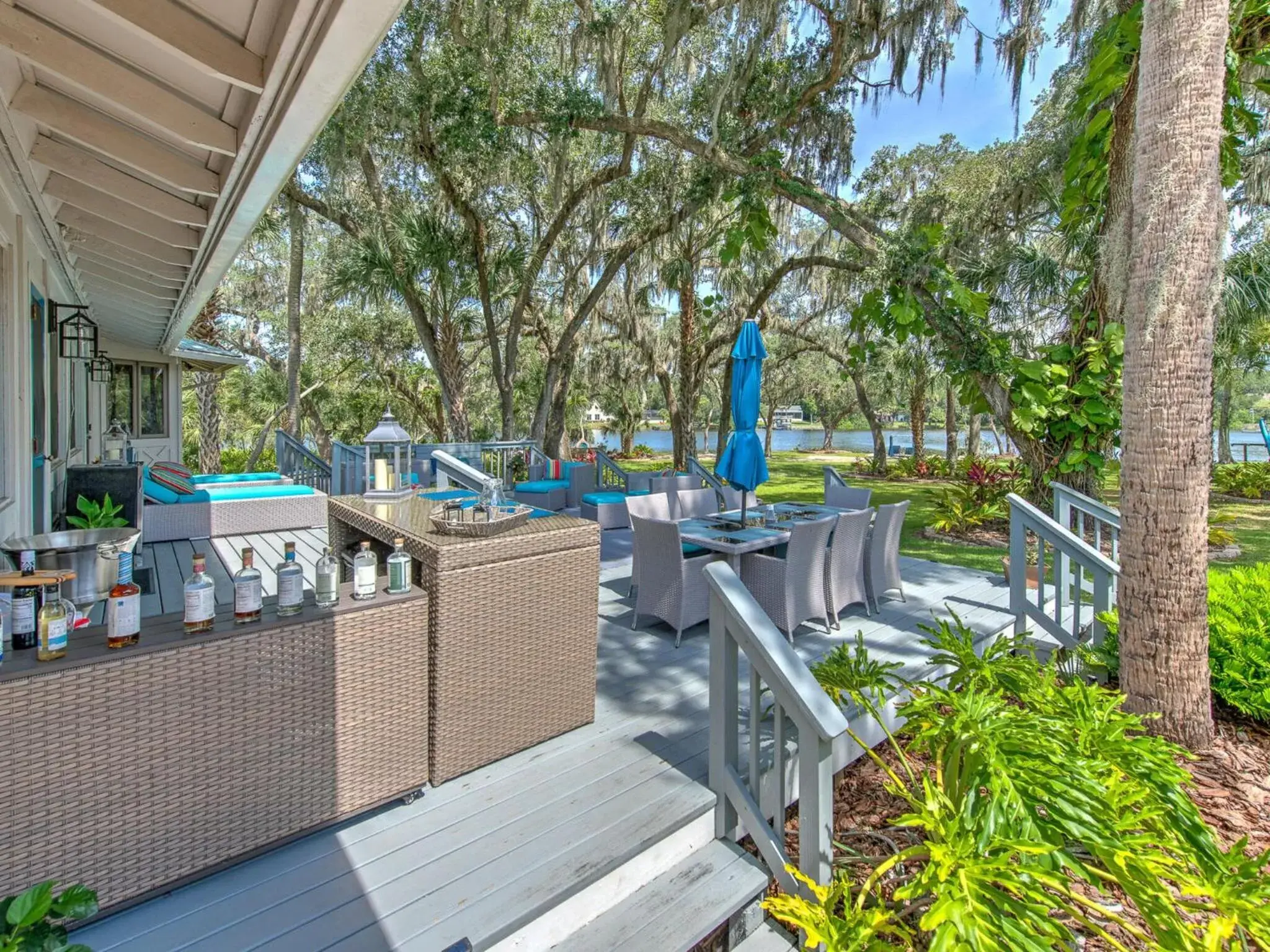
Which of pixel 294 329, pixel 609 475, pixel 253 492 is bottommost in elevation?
pixel 253 492

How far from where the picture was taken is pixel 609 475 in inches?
365

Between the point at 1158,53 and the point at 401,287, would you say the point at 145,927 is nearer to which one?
the point at 1158,53

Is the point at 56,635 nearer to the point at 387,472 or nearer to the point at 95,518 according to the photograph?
the point at 387,472

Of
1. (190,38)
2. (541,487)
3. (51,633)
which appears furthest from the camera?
(541,487)

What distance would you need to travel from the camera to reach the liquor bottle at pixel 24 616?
1.57 metres

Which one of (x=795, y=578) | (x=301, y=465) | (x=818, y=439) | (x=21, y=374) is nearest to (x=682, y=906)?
(x=795, y=578)

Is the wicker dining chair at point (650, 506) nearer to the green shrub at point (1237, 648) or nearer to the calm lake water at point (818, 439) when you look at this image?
the green shrub at point (1237, 648)

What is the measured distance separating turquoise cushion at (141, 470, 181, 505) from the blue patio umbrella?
5.23 metres

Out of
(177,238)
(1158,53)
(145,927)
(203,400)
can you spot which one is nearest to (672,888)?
(145,927)

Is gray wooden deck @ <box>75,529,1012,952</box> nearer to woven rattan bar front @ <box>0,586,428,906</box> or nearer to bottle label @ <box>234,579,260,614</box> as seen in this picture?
woven rattan bar front @ <box>0,586,428,906</box>

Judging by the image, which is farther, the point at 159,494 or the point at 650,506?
the point at 159,494

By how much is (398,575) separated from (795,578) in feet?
7.98

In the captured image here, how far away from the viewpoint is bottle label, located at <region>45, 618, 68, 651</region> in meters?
1.50

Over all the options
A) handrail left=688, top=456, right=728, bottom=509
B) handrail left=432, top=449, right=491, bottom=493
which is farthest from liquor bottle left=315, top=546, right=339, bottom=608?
handrail left=688, top=456, right=728, bottom=509
